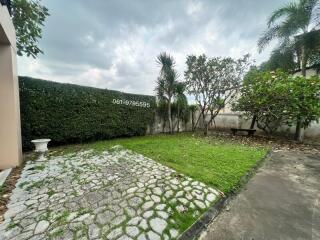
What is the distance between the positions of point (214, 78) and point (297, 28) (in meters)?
4.44

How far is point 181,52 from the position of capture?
9.54 metres

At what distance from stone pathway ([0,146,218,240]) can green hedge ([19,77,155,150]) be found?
2.14 metres

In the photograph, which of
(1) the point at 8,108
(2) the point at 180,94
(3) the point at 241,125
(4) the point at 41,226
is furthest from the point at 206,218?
(3) the point at 241,125

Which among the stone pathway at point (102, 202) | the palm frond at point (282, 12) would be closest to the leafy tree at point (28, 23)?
the stone pathway at point (102, 202)

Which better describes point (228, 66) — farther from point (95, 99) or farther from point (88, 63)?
point (88, 63)

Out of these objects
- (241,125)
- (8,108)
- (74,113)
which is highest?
(8,108)

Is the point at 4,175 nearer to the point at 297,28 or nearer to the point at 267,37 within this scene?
the point at 267,37

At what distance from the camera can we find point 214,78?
916 centimetres

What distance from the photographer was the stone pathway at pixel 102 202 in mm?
1839

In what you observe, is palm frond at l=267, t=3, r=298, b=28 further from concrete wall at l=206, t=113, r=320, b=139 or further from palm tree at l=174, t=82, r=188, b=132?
palm tree at l=174, t=82, r=188, b=132

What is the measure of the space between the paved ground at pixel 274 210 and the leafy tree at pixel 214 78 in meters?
6.19

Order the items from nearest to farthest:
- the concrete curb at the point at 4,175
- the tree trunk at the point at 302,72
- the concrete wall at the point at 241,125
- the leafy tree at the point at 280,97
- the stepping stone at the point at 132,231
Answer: the stepping stone at the point at 132,231
the concrete curb at the point at 4,175
the leafy tree at the point at 280,97
the tree trunk at the point at 302,72
the concrete wall at the point at 241,125

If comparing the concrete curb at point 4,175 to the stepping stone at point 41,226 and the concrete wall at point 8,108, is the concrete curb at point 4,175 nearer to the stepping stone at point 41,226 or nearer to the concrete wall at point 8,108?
the concrete wall at point 8,108

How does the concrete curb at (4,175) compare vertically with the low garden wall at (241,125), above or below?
below
